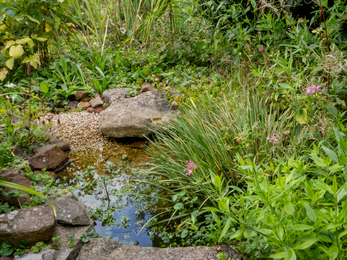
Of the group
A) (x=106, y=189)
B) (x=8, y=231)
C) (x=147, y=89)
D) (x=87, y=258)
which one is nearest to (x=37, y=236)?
(x=8, y=231)

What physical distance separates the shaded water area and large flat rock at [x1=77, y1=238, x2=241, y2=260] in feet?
0.83

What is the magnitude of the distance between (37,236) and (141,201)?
993 mm

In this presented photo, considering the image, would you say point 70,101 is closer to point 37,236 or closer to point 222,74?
point 222,74

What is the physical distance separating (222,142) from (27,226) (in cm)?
158

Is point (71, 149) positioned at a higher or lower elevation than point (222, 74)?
lower

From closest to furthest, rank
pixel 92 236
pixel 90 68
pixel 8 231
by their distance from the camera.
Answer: pixel 8 231
pixel 92 236
pixel 90 68

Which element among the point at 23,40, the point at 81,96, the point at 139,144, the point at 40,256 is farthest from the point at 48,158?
the point at 23,40

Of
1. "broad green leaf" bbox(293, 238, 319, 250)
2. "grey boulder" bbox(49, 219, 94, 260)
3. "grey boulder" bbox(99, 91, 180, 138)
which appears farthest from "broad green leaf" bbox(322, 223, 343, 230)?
"grey boulder" bbox(99, 91, 180, 138)

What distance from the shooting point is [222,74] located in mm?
4117

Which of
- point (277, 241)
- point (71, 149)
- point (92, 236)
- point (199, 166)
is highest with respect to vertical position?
point (277, 241)

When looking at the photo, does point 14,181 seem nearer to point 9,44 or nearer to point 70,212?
point 70,212

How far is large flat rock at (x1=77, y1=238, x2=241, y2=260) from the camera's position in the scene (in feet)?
5.83

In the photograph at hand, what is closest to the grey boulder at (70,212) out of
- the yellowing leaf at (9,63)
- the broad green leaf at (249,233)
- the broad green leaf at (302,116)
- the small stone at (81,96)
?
the broad green leaf at (249,233)

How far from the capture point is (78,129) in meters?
3.92
